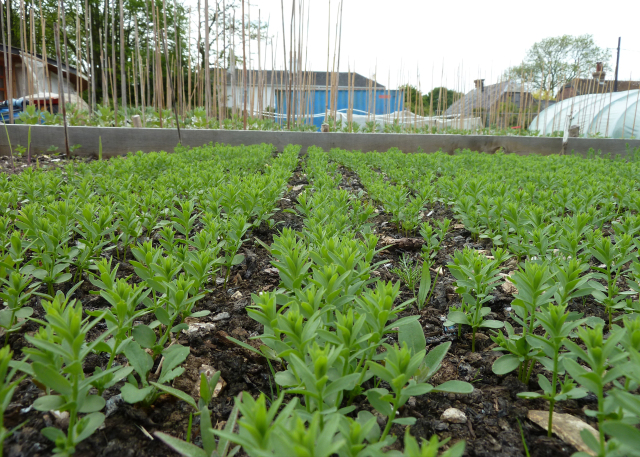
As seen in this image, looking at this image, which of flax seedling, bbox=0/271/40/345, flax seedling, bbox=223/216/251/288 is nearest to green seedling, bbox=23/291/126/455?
flax seedling, bbox=0/271/40/345

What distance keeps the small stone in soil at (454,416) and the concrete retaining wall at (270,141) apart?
754 centimetres

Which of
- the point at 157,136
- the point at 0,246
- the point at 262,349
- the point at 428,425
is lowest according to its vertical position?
the point at 428,425

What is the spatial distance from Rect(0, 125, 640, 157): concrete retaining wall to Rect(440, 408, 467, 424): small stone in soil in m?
7.54

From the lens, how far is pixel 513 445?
3.58 feet

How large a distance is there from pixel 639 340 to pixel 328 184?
2884mm

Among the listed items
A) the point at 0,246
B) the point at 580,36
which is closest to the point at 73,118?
the point at 0,246

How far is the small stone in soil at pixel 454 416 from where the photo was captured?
3.92 ft

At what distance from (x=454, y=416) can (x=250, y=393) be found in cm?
64

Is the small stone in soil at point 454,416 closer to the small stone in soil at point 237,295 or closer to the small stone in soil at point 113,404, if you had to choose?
the small stone in soil at point 113,404

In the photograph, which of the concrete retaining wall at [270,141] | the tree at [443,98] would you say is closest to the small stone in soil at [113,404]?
the concrete retaining wall at [270,141]

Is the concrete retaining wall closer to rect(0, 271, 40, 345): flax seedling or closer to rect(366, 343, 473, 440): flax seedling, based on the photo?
rect(0, 271, 40, 345): flax seedling

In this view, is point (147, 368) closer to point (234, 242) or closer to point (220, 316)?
point (220, 316)

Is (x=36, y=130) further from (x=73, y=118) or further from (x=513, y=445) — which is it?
(x=513, y=445)

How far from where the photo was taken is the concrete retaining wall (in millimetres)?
6930
